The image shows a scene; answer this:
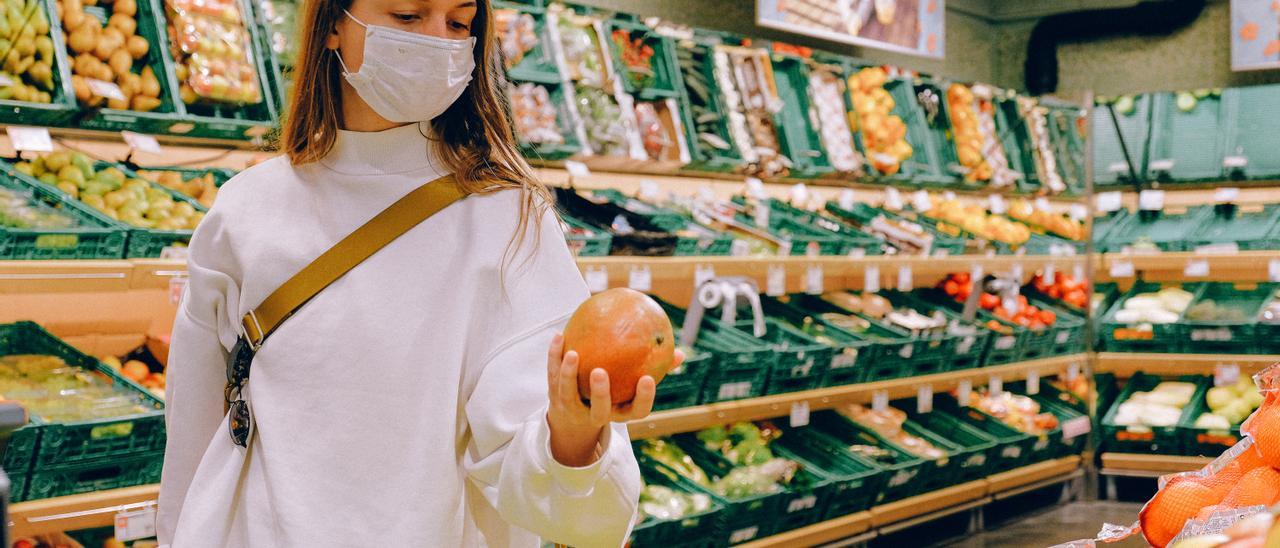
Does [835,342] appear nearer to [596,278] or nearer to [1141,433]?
[596,278]

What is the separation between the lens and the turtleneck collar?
4.82 ft

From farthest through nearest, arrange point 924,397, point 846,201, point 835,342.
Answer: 1. point 846,201
2. point 924,397
3. point 835,342

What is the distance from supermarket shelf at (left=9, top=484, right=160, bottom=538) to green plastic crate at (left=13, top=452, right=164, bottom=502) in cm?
1

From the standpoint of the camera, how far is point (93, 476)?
9.20 ft

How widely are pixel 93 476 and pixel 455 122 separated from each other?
1.78 meters

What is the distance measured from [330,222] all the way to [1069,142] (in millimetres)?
6354

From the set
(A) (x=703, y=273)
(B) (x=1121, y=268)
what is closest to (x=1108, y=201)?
(B) (x=1121, y=268)

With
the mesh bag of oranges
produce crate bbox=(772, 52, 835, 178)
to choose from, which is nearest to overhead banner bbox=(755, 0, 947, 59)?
produce crate bbox=(772, 52, 835, 178)

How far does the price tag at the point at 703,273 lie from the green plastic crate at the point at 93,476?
2034 millimetres

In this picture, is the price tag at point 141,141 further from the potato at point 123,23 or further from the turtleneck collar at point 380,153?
the turtleneck collar at point 380,153

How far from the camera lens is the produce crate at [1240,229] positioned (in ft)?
20.9

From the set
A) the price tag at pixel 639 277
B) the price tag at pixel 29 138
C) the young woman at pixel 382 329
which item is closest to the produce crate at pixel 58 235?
the price tag at pixel 29 138

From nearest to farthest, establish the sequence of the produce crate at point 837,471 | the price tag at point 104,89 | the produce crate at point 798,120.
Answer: the price tag at point 104,89
the produce crate at point 837,471
the produce crate at point 798,120

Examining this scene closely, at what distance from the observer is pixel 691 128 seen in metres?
4.85
